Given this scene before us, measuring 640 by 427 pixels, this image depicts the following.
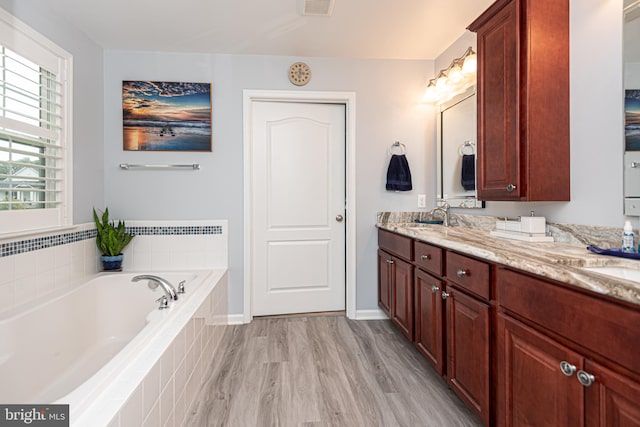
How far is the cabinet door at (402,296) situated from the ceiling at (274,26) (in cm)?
172

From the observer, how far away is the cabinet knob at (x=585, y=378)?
92cm

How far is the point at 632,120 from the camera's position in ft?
4.53

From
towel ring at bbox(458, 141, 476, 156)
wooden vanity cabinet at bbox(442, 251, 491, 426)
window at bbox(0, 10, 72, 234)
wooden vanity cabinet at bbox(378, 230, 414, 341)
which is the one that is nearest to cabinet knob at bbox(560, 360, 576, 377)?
wooden vanity cabinet at bbox(442, 251, 491, 426)

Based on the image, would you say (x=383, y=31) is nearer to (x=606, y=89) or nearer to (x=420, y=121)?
(x=420, y=121)

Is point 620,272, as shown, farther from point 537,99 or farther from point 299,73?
point 299,73

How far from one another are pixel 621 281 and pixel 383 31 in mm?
2278

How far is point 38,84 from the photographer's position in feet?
6.61

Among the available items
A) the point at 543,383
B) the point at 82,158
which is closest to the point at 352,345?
the point at 543,383

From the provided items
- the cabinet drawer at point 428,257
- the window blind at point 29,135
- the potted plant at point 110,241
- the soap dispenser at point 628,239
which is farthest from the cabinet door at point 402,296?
the window blind at point 29,135

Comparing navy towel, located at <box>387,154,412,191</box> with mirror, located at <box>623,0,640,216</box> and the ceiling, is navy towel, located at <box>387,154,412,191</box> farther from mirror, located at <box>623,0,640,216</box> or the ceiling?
mirror, located at <box>623,0,640,216</box>

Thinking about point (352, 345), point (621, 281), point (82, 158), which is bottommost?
point (352, 345)

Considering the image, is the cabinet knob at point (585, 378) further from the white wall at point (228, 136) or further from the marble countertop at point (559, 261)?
the white wall at point (228, 136)

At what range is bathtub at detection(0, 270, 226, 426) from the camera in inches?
40.8

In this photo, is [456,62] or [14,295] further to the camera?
[456,62]
